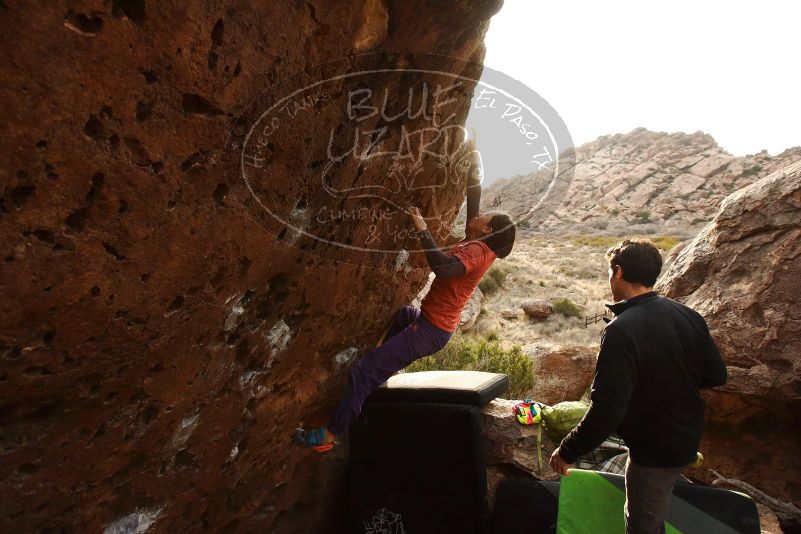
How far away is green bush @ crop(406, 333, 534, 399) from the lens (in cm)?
919

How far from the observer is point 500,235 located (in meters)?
3.31

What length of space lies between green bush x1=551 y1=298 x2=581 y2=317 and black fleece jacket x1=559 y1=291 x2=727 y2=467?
1501 cm

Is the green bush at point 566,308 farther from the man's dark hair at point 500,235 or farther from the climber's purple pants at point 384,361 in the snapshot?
the man's dark hair at point 500,235

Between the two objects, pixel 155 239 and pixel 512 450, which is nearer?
pixel 155 239

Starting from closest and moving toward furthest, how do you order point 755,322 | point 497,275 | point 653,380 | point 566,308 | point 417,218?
point 653,380 → point 417,218 → point 755,322 → point 566,308 → point 497,275

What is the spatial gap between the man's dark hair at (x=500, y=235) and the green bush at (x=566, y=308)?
1462cm

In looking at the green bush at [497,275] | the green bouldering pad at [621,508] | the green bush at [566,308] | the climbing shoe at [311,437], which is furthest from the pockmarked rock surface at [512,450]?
the green bush at [497,275]

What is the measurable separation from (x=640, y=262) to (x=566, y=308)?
1531cm

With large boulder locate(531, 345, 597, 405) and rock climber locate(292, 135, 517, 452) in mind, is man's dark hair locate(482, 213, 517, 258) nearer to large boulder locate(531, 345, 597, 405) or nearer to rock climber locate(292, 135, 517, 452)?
rock climber locate(292, 135, 517, 452)

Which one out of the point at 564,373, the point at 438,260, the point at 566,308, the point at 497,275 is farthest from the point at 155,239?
the point at 497,275

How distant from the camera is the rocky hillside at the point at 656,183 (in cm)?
3809

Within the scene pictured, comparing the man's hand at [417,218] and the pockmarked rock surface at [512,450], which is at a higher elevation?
the man's hand at [417,218]

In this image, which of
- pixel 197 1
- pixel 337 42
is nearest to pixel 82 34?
pixel 197 1

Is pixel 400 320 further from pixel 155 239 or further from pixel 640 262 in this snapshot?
pixel 155 239
